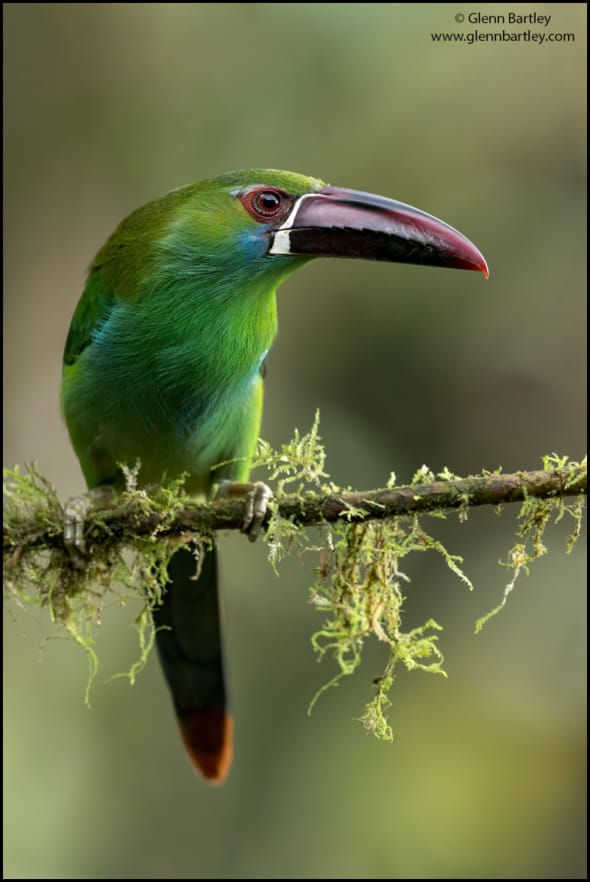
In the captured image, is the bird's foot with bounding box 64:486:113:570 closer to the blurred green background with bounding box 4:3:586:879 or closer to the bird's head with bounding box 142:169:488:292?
the bird's head with bounding box 142:169:488:292

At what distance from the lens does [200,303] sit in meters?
3.12

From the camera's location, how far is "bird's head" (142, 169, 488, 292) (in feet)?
9.61

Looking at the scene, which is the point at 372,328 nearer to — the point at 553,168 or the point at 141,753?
the point at 553,168

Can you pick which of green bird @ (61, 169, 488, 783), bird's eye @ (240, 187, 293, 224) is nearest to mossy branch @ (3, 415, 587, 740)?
green bird @ (61, 169, 488, 783)

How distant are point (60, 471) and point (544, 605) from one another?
2.90 meters

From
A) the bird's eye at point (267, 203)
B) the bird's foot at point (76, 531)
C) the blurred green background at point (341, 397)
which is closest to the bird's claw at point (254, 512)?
the bird's foot at point (76, 531)

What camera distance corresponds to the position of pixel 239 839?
5441mm

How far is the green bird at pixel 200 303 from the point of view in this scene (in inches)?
119

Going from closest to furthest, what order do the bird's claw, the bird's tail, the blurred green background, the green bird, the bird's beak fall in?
the bird's claw < the bird's beak < the green bird < the bird's tail < the blurred green background

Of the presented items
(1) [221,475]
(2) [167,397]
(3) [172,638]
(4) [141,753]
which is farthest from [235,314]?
(4) [141,753]

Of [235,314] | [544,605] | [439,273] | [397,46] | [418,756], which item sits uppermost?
[397,46]

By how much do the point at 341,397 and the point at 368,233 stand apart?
10.4ft

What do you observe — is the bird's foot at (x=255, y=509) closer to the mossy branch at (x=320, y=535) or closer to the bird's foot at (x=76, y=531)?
the mossy branch at (x=320, y=535)

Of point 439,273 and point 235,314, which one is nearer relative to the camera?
point 235,314
